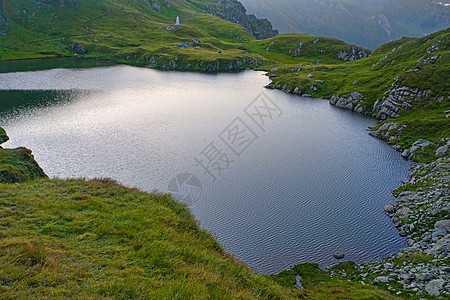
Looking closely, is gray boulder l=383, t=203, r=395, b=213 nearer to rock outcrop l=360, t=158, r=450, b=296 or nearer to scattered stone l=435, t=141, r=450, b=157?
rock outcrop l=360, t=158, r=450, b=296

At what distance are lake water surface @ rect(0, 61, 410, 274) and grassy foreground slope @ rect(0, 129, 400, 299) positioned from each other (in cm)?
774

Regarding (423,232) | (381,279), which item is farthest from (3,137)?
(423,232)

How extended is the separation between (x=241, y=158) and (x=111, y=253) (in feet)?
113

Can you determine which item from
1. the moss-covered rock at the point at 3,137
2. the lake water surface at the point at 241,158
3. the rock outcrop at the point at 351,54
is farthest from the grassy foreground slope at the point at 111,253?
the rock outcrop at the point at 351,54

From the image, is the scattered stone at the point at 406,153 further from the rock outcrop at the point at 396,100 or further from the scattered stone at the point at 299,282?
the scattered stone at the point at 299,282

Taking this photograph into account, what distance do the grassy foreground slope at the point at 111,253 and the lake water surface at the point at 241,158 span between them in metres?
7.74

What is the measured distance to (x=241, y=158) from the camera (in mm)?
48438

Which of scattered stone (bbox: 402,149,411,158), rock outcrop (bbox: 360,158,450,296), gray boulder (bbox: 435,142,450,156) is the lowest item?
rock outcrop (bbox: 360,158,450,296)

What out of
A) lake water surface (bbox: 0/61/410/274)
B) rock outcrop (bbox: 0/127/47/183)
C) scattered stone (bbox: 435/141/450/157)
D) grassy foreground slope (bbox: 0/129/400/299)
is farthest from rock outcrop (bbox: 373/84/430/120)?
rock outcrop (bbox: 0/127/47/183)

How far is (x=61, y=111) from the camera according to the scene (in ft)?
224

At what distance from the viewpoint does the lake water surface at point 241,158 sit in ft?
101

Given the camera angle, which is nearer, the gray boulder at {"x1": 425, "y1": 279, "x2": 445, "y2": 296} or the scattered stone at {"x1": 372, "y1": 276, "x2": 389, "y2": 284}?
the gray boulder at {"x1": 425, "y1": 279, "x2": 445, "y2": 296}

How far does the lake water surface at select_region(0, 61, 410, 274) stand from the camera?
Answer: 3064 cm

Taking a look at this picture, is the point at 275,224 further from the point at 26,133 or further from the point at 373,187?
the point at 26,133
